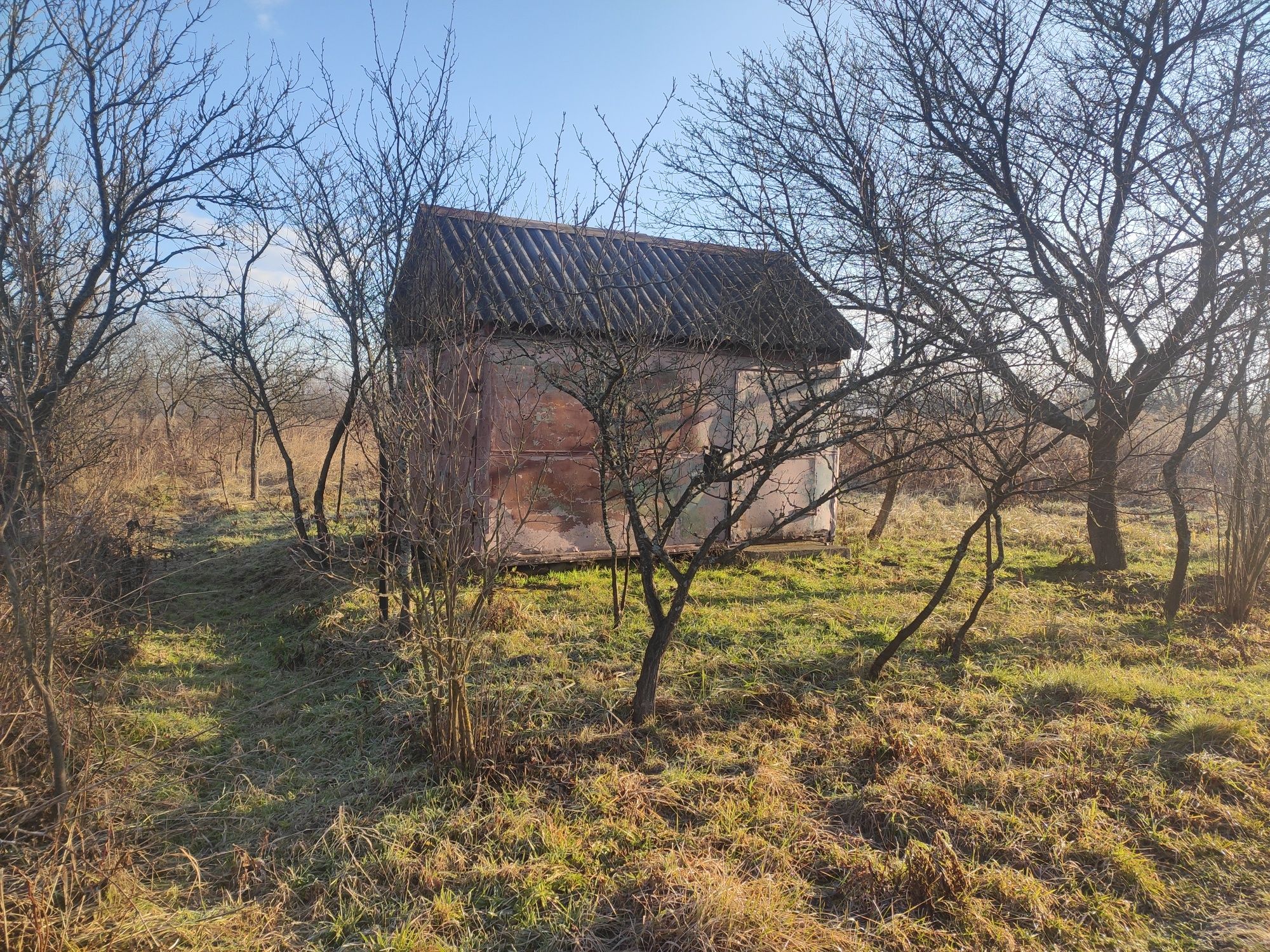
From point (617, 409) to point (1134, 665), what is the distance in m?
4.97

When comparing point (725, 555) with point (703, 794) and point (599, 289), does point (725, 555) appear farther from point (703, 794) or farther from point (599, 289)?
point (599, 289)

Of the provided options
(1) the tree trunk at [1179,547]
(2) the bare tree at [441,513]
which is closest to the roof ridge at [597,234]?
(2) the bare tree at [441,513]

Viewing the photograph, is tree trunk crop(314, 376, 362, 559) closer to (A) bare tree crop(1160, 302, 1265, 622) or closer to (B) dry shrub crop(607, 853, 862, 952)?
(B) dry shrub crop(607, 853, 862, 952)

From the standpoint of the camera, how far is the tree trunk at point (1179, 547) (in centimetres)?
749

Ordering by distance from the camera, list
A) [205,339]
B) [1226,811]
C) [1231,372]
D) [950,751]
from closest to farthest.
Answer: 1. [1226,811]
2. [950,751]
3. [1231,372]
4. [205,339]

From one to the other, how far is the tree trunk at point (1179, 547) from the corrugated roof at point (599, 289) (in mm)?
3598

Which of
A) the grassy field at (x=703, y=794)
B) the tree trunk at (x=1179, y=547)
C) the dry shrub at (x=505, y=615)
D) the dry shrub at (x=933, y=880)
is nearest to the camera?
the grassy field at (x=703, y=794)

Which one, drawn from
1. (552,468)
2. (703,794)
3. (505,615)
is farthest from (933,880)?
(552,468)

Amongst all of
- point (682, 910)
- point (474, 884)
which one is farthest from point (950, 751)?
point (474, 884)

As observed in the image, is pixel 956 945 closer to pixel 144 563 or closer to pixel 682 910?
pixel 682 910

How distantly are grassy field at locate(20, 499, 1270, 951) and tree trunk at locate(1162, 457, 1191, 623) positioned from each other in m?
0.66

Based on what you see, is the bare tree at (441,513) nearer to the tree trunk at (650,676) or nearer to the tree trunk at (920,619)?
the tree trunk at (650,676)

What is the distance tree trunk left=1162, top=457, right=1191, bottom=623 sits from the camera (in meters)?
7.49

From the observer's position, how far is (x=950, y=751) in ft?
14.3
